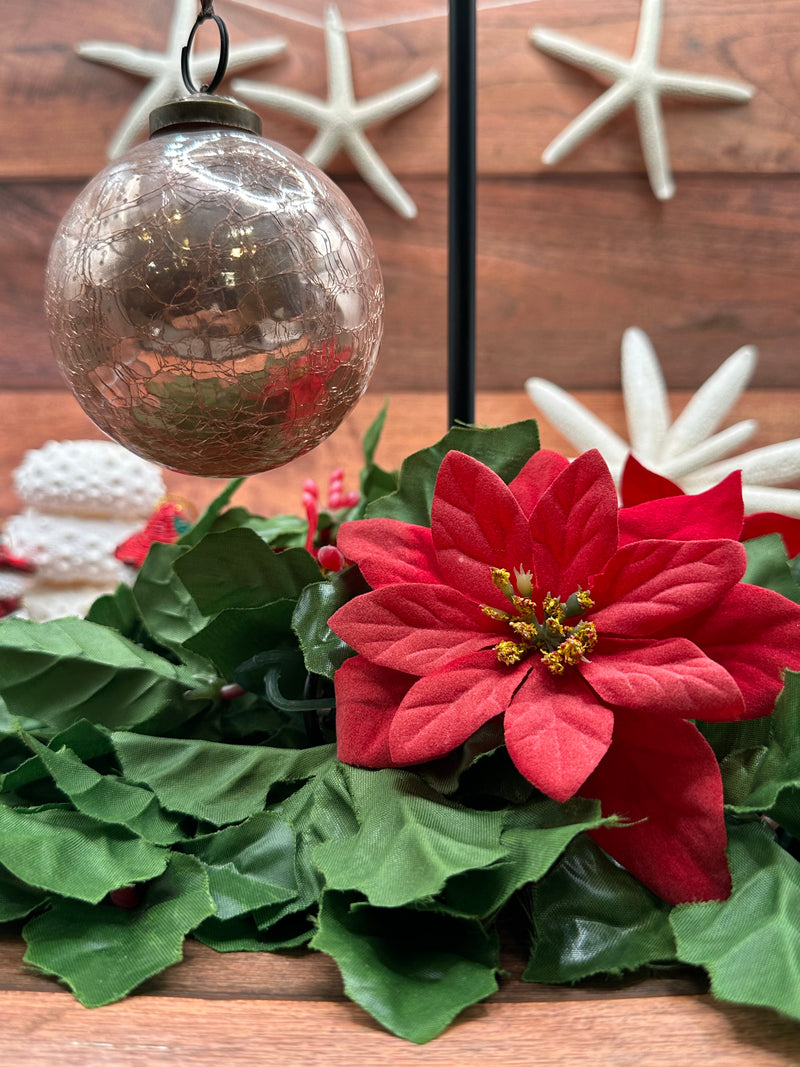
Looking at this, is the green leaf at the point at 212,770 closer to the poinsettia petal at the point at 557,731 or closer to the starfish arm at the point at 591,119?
the poinsettia petal at the point at 557,731

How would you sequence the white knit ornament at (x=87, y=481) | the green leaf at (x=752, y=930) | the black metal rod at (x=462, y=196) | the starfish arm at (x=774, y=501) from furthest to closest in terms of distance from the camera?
the starfish arm at (x=774, y=501) < the white knit ornament at (x=87, y=481) < the black metal rod at (x=462, y=196) < the green leaf at (x=752, y=930)

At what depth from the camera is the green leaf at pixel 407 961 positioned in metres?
0.24

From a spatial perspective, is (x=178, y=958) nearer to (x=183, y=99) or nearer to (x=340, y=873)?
(x=340, y=873)

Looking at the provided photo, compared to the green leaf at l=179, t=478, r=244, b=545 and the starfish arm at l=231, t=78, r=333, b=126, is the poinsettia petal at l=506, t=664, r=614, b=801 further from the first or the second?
the starfish arm at l=231, t=78, r=333, b=126

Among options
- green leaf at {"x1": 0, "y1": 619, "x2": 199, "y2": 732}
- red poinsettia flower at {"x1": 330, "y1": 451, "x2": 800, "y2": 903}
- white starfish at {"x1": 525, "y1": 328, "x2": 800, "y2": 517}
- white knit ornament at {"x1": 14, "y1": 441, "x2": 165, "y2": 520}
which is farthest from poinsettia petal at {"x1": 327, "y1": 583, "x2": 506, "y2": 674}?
white starfish at {"x1": 525, "y1": 328, "x2": 800, "y2": 517}

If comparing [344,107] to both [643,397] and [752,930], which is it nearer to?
[643,397]

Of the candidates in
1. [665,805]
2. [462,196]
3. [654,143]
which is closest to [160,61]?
[654,143]

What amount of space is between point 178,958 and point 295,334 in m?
0.20

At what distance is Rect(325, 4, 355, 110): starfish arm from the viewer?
954 mm

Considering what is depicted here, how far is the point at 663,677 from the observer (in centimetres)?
27

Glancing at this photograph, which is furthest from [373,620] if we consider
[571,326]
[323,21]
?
[323,21]

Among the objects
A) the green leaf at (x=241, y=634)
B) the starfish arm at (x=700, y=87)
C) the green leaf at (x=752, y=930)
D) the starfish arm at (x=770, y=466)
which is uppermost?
the starfish arm at (x=700, y=87)

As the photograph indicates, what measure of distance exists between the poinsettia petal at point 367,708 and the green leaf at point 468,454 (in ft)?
0.25

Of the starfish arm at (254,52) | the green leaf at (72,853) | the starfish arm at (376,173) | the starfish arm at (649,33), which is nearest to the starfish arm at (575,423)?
the starfish arm at (376,173)
